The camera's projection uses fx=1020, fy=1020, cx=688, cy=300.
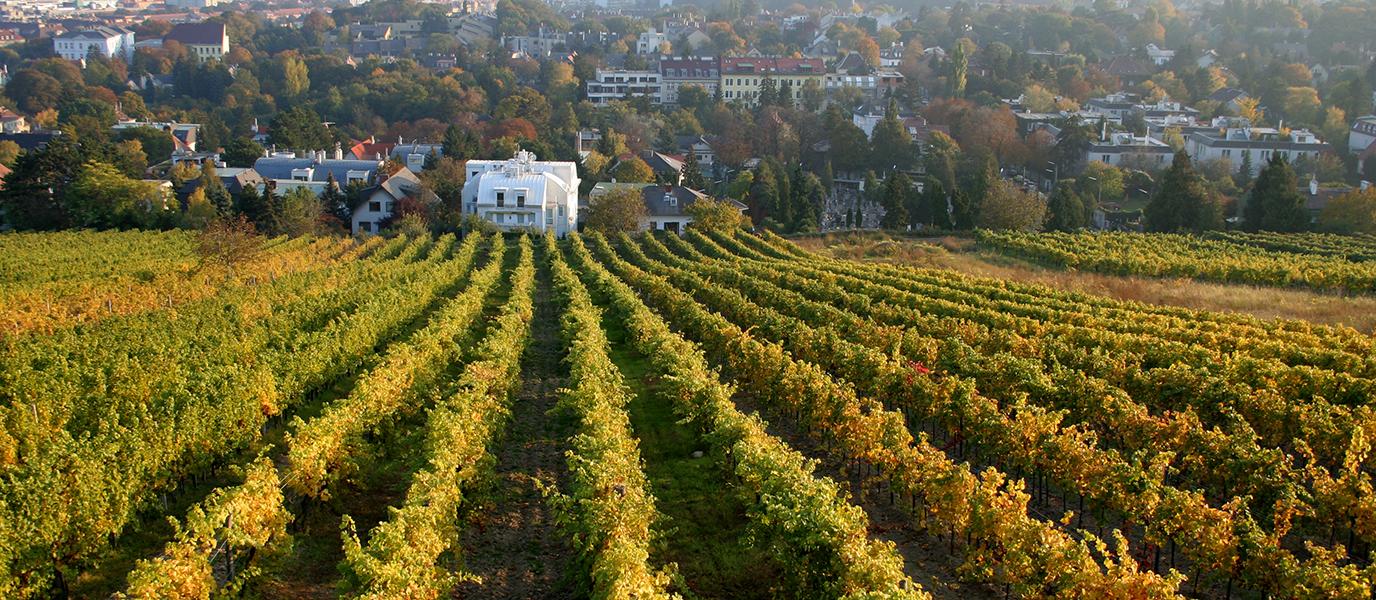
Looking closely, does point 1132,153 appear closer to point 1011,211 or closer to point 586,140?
point 1011,211

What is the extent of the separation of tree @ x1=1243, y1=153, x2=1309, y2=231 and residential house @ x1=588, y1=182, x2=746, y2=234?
2857cm

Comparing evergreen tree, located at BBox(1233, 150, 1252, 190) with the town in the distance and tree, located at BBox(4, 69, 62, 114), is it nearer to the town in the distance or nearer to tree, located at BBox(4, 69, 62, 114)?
the town in the distance

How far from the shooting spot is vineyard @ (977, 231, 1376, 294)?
123 ft

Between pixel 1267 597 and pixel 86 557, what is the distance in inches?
601

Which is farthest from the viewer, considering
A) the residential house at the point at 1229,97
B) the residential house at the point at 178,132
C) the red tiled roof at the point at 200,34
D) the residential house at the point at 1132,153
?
the red tiled roof at the point at 200,34

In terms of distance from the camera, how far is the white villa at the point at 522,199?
2345 inches

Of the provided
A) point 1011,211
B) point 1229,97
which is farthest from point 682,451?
point 1229,97

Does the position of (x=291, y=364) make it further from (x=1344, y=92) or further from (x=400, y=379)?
(x=1344, y=92)

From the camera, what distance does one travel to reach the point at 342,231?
60094 millimetres

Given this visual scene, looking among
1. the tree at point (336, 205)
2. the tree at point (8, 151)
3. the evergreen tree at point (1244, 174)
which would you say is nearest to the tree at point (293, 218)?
the tree at point (336, 205)

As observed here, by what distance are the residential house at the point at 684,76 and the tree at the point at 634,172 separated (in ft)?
141

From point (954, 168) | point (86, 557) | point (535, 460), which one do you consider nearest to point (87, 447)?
point (86, 557)

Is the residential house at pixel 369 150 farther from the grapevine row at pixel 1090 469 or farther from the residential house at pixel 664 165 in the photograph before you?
the grapevine row at pixel 1090 469

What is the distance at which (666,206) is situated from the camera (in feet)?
206
